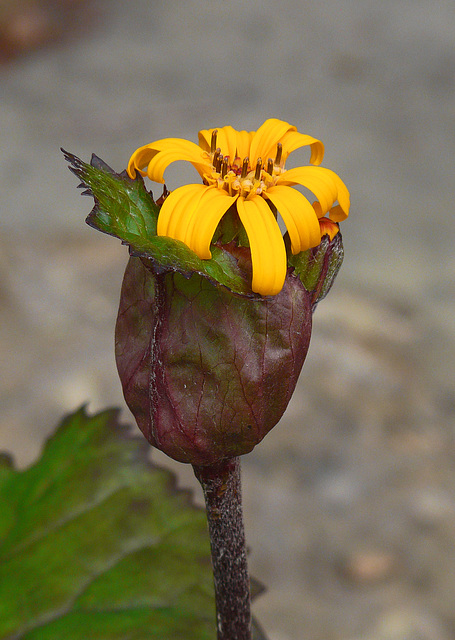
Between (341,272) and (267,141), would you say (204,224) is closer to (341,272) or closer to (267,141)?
(267,141)

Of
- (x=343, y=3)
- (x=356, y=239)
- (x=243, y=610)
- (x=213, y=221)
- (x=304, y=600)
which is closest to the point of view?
(x=213, y=221)

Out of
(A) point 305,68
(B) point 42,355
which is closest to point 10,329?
(B) point 42,355

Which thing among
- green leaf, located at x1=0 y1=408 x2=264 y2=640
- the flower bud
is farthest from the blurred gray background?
the flower bud

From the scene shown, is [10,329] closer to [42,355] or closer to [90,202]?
[42,355]

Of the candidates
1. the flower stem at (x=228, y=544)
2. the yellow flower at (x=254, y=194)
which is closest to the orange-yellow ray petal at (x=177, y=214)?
the yellow flower at (x=254, y=194)

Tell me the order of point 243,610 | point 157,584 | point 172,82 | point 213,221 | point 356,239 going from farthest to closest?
point 172,82 → point 356,239 → point 157,584 → point 243,610 → point 213,221

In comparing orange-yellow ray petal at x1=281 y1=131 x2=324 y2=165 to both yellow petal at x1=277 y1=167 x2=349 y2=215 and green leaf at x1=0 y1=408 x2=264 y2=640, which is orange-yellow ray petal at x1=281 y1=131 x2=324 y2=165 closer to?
yellow petal at x1=277 y1=167 x2=349 y2=215
